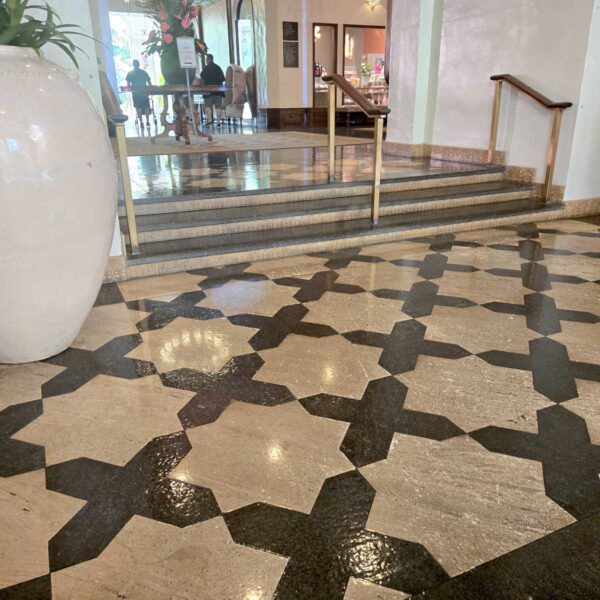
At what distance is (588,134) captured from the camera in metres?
4.74

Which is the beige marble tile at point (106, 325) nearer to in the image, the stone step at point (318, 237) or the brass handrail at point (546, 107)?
the stone step at point (318, 237)

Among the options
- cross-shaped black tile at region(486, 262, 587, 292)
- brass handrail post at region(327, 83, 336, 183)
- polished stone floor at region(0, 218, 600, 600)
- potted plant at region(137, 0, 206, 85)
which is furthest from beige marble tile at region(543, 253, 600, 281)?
potted plant at region(137, 0, 206, 85)

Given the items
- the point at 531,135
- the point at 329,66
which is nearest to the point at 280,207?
the point at 531,135

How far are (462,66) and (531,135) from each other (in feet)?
4.02

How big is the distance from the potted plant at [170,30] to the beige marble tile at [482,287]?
195 inches

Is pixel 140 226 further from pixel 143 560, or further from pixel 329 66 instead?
pixel 329 66

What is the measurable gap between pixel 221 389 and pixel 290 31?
36.2 feet

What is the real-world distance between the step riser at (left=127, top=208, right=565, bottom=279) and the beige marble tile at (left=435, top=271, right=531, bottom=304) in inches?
31.7

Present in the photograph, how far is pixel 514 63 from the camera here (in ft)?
16.6

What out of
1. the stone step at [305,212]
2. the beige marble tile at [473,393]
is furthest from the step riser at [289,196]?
the beige marble tile at [473,393]

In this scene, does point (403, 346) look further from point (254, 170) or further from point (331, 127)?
point (254, 170)

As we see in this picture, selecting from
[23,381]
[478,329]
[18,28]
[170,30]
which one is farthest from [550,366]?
[170,30]

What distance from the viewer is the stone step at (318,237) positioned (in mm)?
3238

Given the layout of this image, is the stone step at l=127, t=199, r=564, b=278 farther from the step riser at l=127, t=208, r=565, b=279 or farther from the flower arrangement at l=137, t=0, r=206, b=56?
the flower arrangement at l=137, t=0, r=206, b=56
